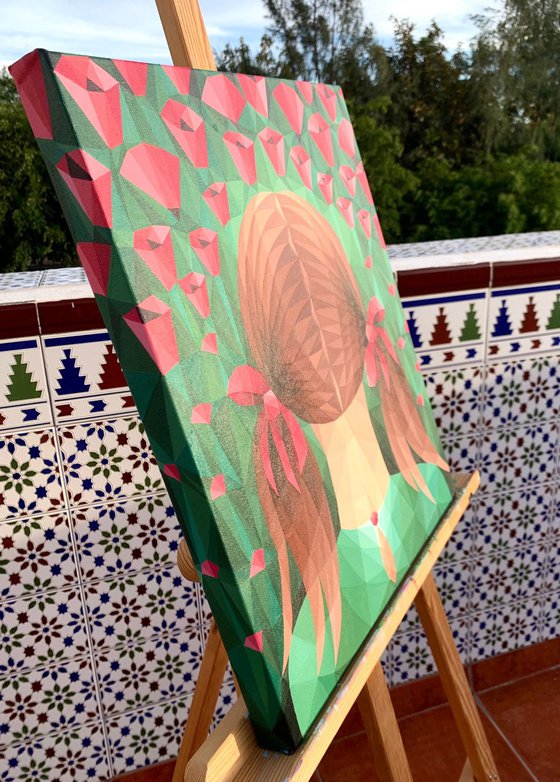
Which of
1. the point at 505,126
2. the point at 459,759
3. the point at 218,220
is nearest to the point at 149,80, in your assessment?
the point at 218,220

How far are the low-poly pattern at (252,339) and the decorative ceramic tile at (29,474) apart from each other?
54 centimetres

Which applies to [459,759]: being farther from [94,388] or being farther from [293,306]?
[293,306]

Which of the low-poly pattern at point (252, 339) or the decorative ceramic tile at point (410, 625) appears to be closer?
the low-poly pattern at point (252, 339)

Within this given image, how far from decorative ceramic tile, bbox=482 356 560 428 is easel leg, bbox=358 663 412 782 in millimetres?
744

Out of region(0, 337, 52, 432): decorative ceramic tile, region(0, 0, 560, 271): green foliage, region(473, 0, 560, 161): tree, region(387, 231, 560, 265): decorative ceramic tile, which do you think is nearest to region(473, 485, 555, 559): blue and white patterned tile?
region(387, 231, 560, 265): decorative ceramic tile

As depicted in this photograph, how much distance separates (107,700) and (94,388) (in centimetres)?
59

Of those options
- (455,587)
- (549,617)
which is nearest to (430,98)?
(549,617)

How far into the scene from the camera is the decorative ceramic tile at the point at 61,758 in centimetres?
120

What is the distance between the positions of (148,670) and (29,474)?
0.44 m

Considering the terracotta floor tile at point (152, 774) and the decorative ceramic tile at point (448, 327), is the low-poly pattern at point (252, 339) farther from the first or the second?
the terracotta floor tile at point (152, 774)

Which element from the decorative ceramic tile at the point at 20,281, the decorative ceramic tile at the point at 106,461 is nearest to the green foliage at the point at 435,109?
the decorative ceramic tile at the point at 20,281

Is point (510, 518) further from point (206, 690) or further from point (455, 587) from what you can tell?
point (206, 690)

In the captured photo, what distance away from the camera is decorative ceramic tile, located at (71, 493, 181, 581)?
3.73ft

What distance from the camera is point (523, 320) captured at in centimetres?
131
